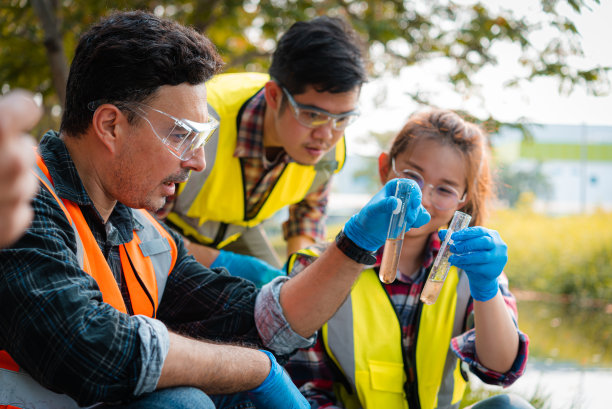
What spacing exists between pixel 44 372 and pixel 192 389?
1.02 ft

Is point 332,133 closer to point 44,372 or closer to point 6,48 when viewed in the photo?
point 44,372

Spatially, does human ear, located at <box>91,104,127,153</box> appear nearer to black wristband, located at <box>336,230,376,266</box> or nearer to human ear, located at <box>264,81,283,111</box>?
black wristband, located at <box>336,230,376,266</box>

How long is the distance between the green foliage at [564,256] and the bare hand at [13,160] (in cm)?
674

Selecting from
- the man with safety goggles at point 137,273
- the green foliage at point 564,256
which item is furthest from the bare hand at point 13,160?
the green foliage at point 564,256

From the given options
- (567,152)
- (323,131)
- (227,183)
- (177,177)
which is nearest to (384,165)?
(323,131)

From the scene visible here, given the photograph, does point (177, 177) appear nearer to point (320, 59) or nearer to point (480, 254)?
point (480, 254)

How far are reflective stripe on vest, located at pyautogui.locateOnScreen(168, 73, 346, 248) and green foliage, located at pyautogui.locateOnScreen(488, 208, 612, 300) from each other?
14.7 ft

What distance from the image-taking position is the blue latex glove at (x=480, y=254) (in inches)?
65.7

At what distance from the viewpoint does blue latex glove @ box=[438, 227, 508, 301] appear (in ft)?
5.48

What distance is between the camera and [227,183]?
283 cm

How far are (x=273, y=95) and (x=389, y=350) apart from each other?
1.34m

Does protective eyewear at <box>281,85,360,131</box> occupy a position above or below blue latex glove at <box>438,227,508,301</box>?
above

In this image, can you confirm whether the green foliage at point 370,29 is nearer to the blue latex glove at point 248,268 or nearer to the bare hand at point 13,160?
the blue latex glove at point 248,268

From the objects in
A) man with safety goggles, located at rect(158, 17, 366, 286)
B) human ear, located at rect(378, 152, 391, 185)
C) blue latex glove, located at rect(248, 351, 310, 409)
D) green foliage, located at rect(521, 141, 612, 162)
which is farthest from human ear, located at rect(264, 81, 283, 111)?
green foliage, located at rect(521, 141, 612, 162)
